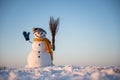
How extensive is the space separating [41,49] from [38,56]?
42 centimetres

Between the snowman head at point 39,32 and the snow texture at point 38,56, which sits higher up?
the snowman head at point 39,32

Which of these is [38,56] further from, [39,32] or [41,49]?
[39,32]

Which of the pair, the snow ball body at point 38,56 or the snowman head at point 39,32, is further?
the snowman head at point 39,32

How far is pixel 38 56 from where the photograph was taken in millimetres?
10695

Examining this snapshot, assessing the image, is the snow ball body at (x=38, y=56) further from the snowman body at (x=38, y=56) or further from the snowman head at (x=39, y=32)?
the snowman head at (x=39, y=32)

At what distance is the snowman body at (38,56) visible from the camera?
417 inches

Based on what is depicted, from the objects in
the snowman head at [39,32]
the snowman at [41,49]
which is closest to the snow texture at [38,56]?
the snowman at [41,49]

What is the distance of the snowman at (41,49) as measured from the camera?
10641 millimetres

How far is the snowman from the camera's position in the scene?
10.6 meters

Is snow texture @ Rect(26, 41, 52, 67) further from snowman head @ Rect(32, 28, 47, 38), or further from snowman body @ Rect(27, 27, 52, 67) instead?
snowman head @ Rect(32, 28, 47, 38)

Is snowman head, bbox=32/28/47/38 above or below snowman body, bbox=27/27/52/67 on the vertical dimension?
above

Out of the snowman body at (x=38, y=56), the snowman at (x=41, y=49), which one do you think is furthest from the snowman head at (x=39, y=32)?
the snowman body at (x=38, y=56)

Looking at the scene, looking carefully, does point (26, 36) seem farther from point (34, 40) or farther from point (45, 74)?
point (45, 74)

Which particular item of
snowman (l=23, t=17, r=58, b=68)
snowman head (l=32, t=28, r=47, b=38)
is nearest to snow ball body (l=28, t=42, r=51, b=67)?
snowman (l=23, t=17, r=58, b=68)
